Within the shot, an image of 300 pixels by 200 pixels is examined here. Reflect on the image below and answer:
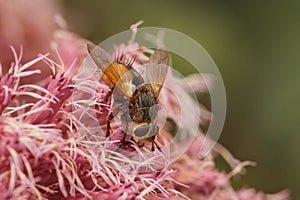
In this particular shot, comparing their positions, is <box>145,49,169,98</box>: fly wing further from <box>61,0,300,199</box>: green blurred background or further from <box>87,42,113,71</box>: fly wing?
<box>61,0,300,199</box>: green blurred background

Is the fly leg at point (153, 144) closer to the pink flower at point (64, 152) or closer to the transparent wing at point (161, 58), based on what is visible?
the pink flower at point (64, 152)

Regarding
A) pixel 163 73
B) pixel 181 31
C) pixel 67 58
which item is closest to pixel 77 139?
pixel 163 73

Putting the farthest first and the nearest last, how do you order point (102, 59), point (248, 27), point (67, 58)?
1. point (248, 27)
2. point (67, 58)
3. point (102, 59)

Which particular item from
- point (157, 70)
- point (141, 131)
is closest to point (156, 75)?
point (157, 70)

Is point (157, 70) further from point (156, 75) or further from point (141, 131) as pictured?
point (141, 131)

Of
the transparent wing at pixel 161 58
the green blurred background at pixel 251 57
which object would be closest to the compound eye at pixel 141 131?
the transparent wing at pixel 161 58

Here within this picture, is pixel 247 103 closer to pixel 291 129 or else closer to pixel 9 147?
pixel 291 129

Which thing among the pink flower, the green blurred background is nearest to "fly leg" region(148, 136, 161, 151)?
the pink flower
